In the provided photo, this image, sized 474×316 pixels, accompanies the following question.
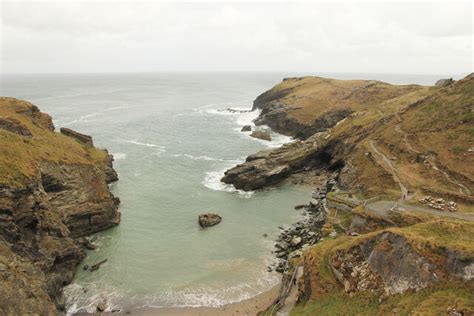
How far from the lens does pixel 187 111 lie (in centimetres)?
18475

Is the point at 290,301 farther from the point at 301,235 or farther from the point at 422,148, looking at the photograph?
the point at 422,148

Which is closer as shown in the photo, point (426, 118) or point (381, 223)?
point (381, 223)

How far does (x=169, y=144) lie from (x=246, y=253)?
67.3 meters

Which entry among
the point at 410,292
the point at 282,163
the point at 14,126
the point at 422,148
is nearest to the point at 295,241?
the point at 410,292

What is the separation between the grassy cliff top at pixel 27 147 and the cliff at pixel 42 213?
11 centimetres

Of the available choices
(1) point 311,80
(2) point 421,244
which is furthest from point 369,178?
(1) point 311,80

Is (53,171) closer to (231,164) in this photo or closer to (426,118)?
(231,164)

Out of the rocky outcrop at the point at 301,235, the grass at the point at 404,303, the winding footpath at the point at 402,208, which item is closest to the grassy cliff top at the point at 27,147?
the rocky outcrop at the point at 301,235

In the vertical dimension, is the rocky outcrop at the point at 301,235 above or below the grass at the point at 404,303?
below

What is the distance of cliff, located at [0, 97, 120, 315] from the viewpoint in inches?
1453

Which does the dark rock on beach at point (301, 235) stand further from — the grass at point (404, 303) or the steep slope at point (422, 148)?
the grass at point (404, 303)

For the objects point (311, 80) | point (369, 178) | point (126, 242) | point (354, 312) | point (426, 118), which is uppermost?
point (311, 80)

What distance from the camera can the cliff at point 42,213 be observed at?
121ft

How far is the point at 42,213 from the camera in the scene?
45.8 meters
